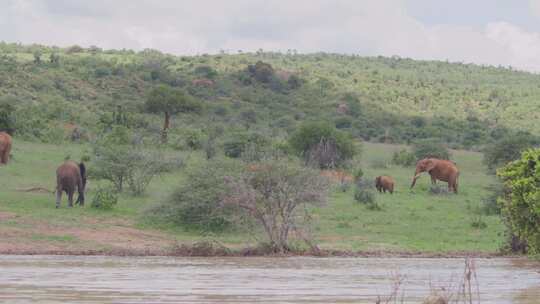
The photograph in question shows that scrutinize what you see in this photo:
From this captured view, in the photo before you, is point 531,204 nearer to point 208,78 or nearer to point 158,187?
point 158,187

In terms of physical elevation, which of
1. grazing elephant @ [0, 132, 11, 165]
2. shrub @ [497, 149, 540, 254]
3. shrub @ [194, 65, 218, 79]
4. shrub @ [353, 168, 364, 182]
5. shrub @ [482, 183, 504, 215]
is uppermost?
shrub @ [194, 65, 218, 79]

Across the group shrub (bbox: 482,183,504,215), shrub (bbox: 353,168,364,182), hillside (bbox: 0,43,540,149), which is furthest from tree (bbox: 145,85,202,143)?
shrub (bbox: 482,183,504,215)

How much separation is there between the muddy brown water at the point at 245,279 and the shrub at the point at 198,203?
4638 millimetres

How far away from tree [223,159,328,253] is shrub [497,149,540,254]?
436cm

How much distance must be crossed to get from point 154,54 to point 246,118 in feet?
109

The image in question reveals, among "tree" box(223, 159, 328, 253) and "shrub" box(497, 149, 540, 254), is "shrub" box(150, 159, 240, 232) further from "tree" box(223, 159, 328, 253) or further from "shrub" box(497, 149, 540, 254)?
"shrub" box(497, 149, 540, 254)

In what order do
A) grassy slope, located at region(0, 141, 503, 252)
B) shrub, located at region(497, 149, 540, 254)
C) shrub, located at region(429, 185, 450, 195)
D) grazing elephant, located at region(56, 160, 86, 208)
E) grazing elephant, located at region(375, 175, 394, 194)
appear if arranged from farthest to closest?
1. shrub, located at region(429, 185, 450, 195)
2. grazing elephant, located at region(375, 175, 394, 194)
3. grazing elephant, located at region(56, 160, 86, 208)
4. grassy slope, located at region(0, 141, 503, 252)
5. shrub, located at region(497, 149, 540, 254)

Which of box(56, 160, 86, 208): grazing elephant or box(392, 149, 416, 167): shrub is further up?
box(56, 160, 86, 208): grazing elephant

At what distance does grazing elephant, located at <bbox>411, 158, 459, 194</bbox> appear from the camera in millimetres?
39375

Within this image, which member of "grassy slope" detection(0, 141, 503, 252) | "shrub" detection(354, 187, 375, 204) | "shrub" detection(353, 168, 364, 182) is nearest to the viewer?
"grassy slope" detection(0, 141, 503, 252)

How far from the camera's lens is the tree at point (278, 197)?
21.4 metres

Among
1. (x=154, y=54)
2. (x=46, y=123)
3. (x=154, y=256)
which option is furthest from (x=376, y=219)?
(x=154, y=54)

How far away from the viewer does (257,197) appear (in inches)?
850

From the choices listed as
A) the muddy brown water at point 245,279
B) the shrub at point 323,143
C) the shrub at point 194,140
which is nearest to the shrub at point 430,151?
the shrub at point 323,143
